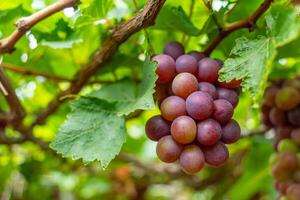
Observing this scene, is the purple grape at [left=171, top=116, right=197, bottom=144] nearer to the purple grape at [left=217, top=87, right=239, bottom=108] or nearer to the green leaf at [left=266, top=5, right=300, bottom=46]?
the purple grape at [left=217, top=87, right=239, bottom=108]

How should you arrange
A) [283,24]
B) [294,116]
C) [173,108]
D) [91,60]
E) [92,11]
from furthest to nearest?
[294,116]
[91,60]
[92,11]
[173,108]
[283,24]

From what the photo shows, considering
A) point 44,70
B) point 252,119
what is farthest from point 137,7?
point 252,119

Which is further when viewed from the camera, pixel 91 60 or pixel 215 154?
pixel 91 60

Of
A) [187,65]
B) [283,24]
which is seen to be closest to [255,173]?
[187,65]

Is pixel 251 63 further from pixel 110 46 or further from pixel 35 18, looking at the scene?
pixel 35 18

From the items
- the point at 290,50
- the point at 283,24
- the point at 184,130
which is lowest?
the point at 290,50

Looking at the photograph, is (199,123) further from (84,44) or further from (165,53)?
(84,44)

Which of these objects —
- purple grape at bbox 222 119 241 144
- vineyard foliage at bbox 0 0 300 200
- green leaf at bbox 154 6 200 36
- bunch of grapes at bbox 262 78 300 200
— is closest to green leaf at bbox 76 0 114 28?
vineyard foliage at bbox 0 0 300 200

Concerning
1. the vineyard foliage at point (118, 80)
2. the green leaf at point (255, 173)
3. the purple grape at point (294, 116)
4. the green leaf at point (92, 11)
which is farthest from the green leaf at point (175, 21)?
the green leaf at point (255, 173)

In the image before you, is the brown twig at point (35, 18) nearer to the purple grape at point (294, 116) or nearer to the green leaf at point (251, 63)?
the green leaf at point (251, 63)
